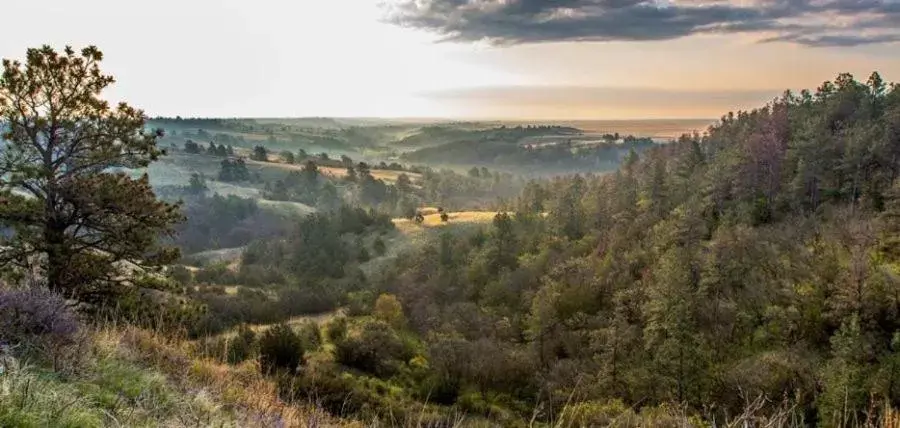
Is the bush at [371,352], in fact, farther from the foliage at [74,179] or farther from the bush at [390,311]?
the foliage at [74,179]

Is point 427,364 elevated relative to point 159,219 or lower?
lower

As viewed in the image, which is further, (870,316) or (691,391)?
(870,316)

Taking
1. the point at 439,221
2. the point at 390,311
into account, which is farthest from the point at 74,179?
the point at 439,221

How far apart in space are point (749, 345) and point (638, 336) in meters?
7.42

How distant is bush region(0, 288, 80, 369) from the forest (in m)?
0.03

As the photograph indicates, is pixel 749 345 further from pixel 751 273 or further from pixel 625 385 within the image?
pixel 625 385

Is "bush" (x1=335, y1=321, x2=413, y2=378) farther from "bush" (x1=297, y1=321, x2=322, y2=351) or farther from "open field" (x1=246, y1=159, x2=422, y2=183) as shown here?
"open field" (x1=246, y1=159, x2=422, y2=183)

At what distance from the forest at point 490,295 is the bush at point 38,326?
31mm

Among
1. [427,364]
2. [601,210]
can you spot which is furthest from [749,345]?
[601,210]

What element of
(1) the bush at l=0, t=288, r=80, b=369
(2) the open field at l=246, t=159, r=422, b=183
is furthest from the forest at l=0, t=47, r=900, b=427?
(2) the open field at l=246, t=159, r=422, b=183

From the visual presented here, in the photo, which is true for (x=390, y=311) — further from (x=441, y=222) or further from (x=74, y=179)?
(x=441, y=222)

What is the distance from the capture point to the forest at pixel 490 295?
756 cm

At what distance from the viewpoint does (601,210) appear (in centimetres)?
7350

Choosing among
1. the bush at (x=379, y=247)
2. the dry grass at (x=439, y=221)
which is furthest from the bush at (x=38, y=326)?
the dry grass at (x=439, y=221)
